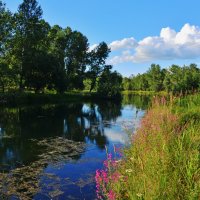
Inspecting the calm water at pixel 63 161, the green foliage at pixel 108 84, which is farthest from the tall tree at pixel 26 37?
the calm water at pixel 63 161

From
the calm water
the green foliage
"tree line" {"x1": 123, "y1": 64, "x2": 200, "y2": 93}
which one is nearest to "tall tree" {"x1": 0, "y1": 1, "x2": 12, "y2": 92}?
the calm water

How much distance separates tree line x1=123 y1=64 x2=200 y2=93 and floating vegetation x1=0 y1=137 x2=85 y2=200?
88503mm

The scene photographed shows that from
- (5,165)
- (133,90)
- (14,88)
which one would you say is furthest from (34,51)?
(133,90)

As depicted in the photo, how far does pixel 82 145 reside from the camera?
19266mm

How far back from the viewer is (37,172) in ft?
43.1

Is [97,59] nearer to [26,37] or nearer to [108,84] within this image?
[108,84]

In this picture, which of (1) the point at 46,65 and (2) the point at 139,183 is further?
(1) the point at 46,65

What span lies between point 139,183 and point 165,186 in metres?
0.75

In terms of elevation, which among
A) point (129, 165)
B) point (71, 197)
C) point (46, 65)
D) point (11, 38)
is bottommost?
point (71, 197)

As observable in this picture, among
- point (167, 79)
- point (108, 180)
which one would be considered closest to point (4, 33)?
point (108, 180)

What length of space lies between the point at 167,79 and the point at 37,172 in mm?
123780

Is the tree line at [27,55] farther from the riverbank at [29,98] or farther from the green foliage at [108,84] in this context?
the green foliage at [108,84]

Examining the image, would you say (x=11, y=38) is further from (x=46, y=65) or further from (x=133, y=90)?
(x=133, y=90)

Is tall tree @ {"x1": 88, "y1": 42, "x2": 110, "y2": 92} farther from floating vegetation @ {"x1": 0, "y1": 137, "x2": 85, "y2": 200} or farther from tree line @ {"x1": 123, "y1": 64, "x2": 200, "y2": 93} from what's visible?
floating vegetation @ {"x1": 0, "y1": 137, "x2": 85, "y2": 200}
